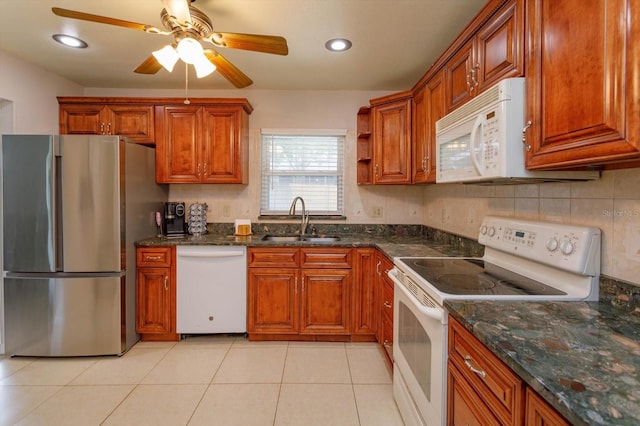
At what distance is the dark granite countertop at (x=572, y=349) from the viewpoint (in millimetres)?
646

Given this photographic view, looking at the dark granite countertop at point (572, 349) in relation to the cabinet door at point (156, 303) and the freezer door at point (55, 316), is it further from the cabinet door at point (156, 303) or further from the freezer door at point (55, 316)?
the freezer door at point (55, 316)

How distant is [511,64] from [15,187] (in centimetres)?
329

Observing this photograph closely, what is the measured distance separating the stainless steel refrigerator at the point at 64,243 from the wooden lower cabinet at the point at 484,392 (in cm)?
245

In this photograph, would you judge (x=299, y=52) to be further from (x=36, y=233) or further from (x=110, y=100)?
(x=36, y=233)

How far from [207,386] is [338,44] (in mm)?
2529

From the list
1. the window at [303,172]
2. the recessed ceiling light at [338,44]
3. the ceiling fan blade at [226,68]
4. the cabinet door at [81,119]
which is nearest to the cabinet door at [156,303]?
the window at [303,172]

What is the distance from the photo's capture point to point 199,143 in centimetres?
299

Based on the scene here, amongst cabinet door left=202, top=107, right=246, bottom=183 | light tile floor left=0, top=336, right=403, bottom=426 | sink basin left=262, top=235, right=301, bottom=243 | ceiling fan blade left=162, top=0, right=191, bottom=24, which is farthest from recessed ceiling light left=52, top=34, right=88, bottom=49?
light tile floor left=0, top=336, right=403, bottom=426

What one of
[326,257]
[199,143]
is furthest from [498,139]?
[199,143]

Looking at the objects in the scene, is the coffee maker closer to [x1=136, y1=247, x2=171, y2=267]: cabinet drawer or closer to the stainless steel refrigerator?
[x1=136, y1=247, x2=171, y2=267]: cabinet drawer

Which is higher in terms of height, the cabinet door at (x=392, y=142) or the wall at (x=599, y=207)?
the cabinet door at (x=392, y=142)

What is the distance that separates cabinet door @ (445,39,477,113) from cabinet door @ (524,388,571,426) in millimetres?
1421

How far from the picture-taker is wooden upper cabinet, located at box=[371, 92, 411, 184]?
2736 mm

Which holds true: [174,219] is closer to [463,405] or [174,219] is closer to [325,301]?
[325,301]
